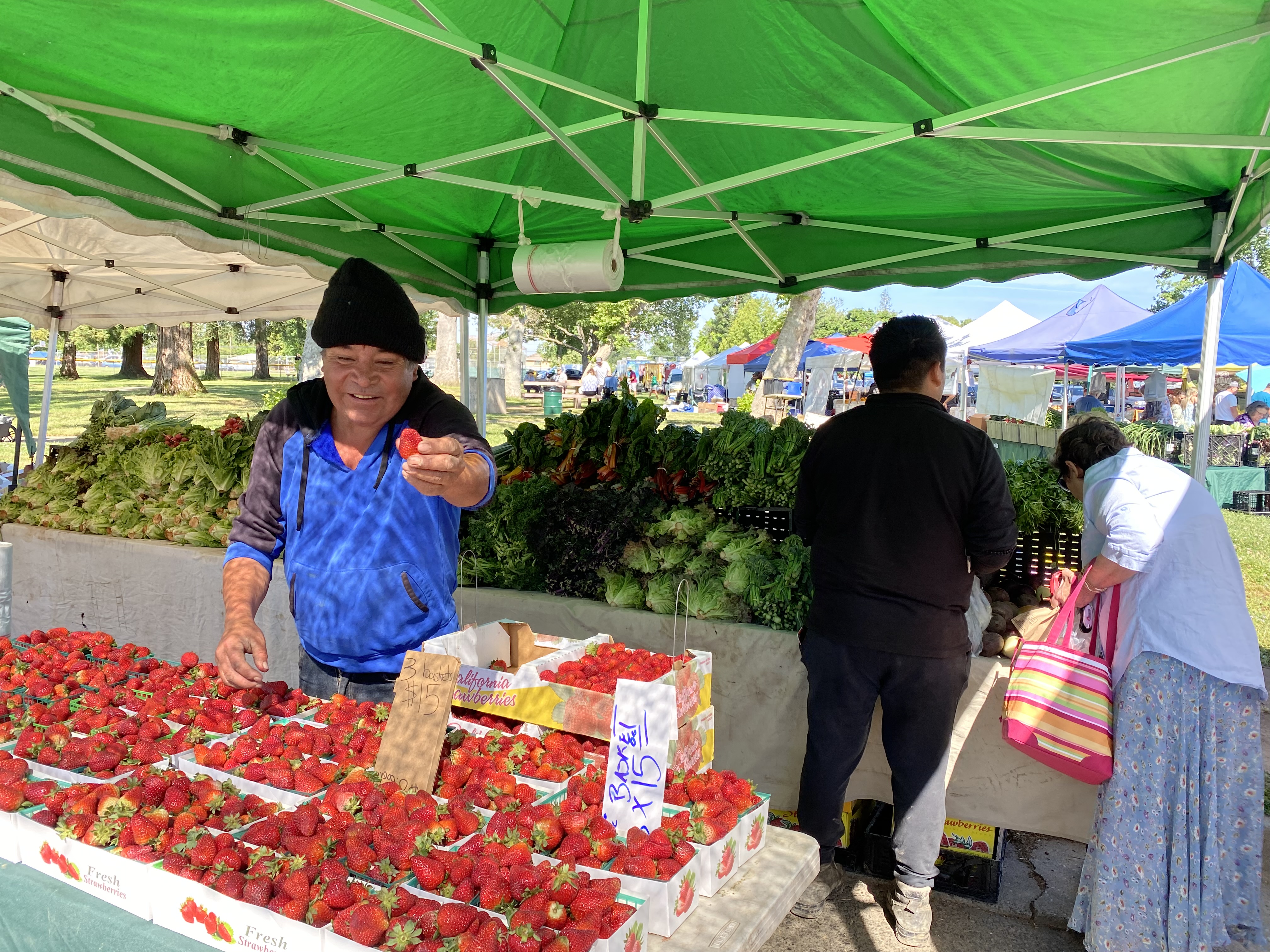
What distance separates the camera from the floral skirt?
9.04 ft

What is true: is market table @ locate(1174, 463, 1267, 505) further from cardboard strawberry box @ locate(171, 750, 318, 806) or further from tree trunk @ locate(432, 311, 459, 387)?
tree trunk @ locate(432, 311, 459, 387)

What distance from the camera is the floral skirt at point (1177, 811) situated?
2.75 m

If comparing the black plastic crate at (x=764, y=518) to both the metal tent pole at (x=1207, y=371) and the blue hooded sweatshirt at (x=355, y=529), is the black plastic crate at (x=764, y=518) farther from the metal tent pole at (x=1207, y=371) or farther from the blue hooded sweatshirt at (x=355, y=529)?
the blue hooded sweatshirt at (x=355, y=529)

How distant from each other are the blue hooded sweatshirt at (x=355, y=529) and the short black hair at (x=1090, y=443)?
7.35ft

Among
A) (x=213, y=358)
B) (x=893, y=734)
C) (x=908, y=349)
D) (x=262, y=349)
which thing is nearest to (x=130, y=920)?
(x=893, y=734)

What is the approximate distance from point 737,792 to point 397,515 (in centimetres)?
108

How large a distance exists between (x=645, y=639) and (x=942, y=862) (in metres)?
1.55

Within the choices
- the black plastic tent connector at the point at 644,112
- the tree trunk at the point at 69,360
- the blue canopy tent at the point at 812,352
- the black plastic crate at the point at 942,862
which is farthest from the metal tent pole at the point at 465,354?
Result: the tree trunk at the point at 69,360

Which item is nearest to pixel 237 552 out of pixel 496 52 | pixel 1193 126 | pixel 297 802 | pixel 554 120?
pixel 297 802

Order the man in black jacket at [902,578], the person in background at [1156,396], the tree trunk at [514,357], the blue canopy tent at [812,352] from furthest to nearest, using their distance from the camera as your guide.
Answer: the tree trunk at [514,357] < the blue canopy tent at [812,352] < the person in background at [1156,396] < the man in black jacket at [902,578]

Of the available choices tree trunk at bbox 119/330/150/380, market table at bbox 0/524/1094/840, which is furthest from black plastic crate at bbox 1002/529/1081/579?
tree trunk at bbox 119/330/150/380

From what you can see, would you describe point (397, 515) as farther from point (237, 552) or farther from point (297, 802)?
point (297, 802)

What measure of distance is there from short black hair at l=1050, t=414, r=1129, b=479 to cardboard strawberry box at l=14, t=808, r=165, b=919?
3.08 m

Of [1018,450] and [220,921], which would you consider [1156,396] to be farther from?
[220,921]
